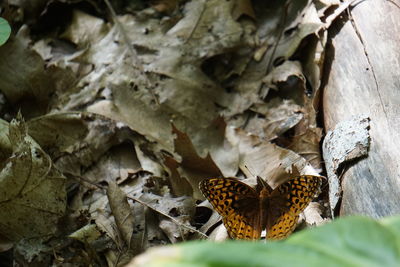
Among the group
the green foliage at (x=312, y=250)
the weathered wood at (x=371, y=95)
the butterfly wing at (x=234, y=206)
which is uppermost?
the green foliage at (x=312, y=250)

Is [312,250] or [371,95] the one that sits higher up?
[312,250]

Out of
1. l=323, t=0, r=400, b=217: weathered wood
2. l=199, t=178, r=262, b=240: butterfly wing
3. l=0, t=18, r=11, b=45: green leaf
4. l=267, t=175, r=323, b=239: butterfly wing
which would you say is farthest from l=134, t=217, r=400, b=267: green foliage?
l=0, t=18, r=11, b=45: green leaf

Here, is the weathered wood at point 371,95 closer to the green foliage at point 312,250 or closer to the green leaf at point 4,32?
the green foliage at point 312,250

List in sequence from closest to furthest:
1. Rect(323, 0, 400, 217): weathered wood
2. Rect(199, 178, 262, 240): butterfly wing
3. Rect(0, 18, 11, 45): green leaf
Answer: Rect(323, 0, 400, 217): weathered wood, Rect(199, 178, 262, 240): butterfly wing, Rect(0, 18, 11, 45): green leaf

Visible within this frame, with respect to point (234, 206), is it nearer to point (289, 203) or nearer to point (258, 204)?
point (258, 204)

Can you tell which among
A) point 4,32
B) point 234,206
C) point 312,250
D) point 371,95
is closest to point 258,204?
point 234,206

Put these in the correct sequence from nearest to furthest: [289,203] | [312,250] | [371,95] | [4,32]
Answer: [312,250]
[289,203]
[371,95]
[4,32]

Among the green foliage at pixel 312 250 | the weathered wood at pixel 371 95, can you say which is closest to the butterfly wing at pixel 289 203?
the weathered wood at pixel 371 95

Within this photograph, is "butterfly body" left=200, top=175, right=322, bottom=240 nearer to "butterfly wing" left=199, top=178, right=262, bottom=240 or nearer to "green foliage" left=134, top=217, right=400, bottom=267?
"butterfly wing" left=199, top=178, right=262, bottom=240
